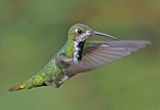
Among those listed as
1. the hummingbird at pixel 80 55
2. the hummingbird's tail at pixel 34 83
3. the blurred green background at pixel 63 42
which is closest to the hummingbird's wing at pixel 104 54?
the hummingbird at pixel 80 55

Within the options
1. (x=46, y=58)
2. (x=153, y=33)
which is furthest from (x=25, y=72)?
(x=153, y=33)

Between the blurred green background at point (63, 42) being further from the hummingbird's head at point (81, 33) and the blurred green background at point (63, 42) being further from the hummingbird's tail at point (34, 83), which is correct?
the hummingbird's head at point (81, 33)

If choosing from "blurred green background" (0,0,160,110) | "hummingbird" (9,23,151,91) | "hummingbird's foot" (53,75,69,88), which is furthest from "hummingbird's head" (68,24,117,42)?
"blurred green background" (0,0,160,110)

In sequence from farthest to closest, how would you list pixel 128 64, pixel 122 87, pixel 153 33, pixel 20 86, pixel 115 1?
pixel 115 1, pixel 153 33, pixel 128 64, pixel 122 87, pixel 20 86

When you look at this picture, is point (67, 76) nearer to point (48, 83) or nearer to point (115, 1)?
point (48, 83)

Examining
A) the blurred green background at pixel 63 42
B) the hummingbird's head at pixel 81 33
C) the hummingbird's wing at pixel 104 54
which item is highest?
the hummingbird's head at pixel 81 33

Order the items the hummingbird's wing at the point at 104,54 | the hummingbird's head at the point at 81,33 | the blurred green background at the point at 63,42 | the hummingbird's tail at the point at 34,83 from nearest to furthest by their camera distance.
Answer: the hummingbird's wing at the point at 104,54
the hummingbird's head at the point at 81,33
the hummingbird's tail at the point at 34,83
the blurred green background at the point at 63,42
